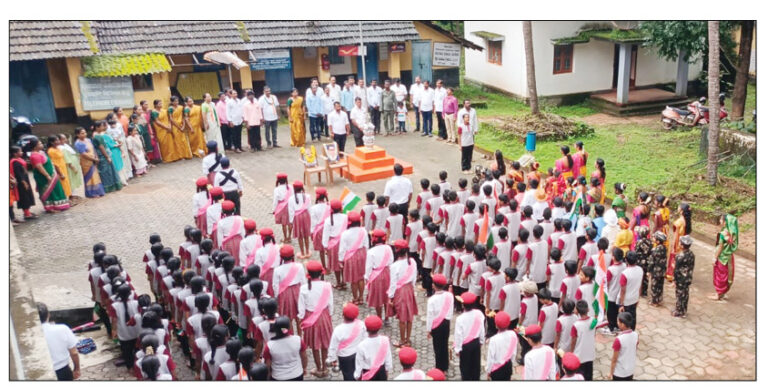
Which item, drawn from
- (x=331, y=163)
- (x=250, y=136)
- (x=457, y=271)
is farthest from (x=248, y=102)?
(x=457, y=271)

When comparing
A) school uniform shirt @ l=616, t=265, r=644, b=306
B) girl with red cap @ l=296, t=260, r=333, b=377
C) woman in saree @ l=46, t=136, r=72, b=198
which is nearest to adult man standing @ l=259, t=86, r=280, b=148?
woman in saree @ l=46, t=136, r=72, b=198

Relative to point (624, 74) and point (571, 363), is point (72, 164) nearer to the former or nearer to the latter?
point (571, 363)

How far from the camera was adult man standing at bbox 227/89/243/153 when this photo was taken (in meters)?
16.2

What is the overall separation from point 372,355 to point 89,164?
8855 millimetres

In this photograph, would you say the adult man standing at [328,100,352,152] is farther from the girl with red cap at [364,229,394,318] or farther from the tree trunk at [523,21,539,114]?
the girl with red cap at [364,229,394,318]

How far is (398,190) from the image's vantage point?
1124 centimetres

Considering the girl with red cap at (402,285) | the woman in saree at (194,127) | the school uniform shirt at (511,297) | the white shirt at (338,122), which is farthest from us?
the woman in saree at (194,127)

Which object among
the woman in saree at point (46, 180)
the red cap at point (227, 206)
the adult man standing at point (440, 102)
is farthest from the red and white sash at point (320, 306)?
the adult man standing at point (440, 102)

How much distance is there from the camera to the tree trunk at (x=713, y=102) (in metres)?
12.6

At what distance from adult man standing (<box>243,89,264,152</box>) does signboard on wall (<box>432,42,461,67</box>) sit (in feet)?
23.7

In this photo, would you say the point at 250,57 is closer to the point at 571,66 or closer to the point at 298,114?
the point at 298,114

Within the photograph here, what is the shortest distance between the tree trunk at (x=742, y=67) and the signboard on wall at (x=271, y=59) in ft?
38.1

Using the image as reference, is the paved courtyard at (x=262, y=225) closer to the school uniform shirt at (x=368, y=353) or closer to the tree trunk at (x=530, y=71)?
the school uniform shirt at (x=368, y=353)

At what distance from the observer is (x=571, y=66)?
21.6 m
